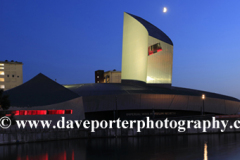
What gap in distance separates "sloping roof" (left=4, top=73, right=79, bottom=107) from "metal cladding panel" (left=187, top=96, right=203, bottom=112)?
2423 centimetres

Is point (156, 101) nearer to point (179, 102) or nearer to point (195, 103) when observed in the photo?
point (179, 102)

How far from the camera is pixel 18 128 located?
4225 centimetres

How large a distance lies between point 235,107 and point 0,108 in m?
46.6

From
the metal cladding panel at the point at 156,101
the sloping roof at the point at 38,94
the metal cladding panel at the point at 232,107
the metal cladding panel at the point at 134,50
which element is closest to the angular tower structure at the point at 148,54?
the metal cladding panel at the point at 134,50

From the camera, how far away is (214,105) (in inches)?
2564

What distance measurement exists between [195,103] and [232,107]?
28.8 ft

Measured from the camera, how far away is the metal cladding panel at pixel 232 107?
6619 cm

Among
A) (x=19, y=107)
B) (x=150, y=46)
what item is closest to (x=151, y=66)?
(x=150, y=46)

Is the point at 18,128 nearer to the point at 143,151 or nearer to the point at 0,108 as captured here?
the point at 0,108

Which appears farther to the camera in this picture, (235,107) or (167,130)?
(235,107)

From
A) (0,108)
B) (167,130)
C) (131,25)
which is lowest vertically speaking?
(167,130)

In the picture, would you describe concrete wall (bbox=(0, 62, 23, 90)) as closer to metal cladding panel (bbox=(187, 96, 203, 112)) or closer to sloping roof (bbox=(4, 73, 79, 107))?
sloping roof (bbox=(4, 73, 79, 107))

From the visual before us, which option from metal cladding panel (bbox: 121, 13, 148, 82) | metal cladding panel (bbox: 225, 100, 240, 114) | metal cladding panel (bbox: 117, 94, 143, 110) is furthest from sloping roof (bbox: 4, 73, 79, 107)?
metal cladding panel (bbox: 225, 100, 240, 114)

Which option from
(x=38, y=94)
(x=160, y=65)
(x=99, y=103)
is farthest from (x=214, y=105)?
(x=38, y=94)
